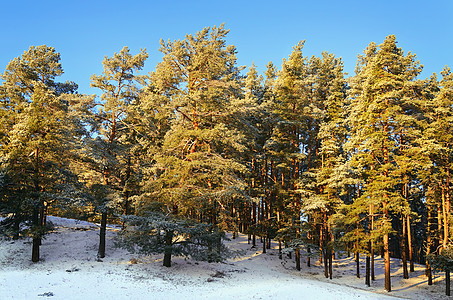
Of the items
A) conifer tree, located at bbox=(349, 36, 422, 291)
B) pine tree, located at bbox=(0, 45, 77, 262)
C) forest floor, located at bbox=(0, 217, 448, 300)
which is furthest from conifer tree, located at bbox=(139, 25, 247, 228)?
conifer tree, located at bbox=(349, 36, 422, 291)

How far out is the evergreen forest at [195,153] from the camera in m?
18.7

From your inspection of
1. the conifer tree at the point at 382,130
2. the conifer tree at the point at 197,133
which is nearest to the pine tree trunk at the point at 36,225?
the conifer tree at the point at 197,133

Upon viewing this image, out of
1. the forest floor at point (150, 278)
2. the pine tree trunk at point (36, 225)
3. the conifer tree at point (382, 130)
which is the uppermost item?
the conifer tree at point (382, 130)

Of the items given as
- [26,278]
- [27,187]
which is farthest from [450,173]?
[27,187]

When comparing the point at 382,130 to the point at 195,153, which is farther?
the point at 382,130

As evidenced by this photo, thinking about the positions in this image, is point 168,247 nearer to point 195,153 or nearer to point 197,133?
point 195,153

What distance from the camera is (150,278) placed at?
16.7m

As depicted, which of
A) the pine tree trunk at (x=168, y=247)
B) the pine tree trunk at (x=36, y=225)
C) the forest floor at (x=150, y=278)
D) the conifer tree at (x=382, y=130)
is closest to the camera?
the forest floor at (x=150, y=278)

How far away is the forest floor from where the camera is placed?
45.9 feet

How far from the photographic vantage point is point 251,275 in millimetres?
20797

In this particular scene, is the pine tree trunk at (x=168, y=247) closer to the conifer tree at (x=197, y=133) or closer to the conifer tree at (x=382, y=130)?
the conifer tree at (x=197, y=133)

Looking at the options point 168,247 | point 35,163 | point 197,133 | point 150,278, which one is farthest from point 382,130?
point 35,163

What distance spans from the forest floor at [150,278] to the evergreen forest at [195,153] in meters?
1.30

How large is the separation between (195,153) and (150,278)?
8.39 meters
